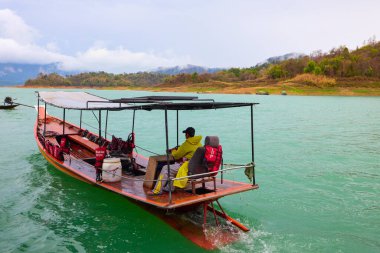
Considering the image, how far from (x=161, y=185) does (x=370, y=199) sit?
6804 mm

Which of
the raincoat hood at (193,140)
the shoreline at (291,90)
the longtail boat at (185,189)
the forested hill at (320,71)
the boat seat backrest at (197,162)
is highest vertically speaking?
the forested hill at (320,71)

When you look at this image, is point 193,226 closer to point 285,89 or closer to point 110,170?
point 110,170

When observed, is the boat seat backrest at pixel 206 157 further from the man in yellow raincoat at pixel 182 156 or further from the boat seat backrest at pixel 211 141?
the man in yellow raincoat at pixel 182 156

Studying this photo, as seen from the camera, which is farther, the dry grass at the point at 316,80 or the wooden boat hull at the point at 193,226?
the dry grass at the point at 316,80

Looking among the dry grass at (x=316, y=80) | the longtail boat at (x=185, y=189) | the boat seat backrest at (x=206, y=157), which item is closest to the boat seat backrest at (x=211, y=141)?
the boat seat backrest at (x=206, y=157)

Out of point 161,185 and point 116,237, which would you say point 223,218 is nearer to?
point 161,185

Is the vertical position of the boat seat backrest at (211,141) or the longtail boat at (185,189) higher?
the boat seat backrest at (211,141)

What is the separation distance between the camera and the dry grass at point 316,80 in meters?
81.6

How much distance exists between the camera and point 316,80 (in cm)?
8388

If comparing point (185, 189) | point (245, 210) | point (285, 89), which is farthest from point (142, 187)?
point (285, 89)

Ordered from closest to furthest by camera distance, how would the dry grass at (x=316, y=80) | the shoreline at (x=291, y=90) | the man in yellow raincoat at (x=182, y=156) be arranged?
the man in yellow raincoat at (x=182, y=156) → the shoreline at (x=291, y=90) → the dry grass at (x=316, y=80)

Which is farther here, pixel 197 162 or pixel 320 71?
pixel 320 71

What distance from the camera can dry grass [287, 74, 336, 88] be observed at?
8162 cm

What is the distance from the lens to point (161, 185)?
298 inches
